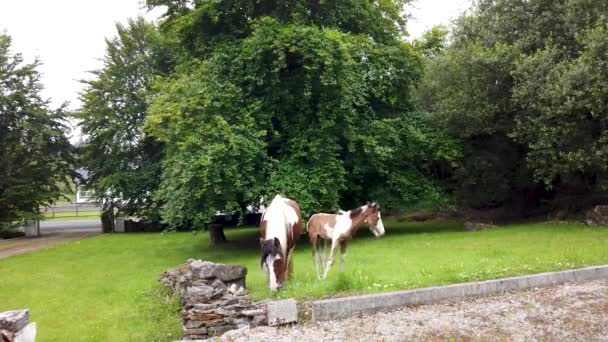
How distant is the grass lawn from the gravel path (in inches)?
34.1

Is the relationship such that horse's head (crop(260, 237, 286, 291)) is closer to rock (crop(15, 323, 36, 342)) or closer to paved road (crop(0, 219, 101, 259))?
rock (crop(15, 323, 36, 342))

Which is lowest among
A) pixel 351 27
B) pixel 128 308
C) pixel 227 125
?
pixel 128 308

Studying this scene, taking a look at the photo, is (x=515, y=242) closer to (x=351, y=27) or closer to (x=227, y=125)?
(x=227, y=125)

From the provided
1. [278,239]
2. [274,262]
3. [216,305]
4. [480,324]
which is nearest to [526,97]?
[278,239]

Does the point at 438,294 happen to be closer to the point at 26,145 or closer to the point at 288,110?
the point at 288,110

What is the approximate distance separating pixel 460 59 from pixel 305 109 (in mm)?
6066

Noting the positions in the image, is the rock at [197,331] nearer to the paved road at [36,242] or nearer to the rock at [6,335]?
the rock at [6,335]

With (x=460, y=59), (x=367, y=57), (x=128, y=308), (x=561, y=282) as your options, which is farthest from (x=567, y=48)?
(x=128, y=308)

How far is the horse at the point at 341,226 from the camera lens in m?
10.3

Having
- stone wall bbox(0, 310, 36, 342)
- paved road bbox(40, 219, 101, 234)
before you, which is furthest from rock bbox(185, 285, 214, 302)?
paved road bbox(40, 219, 101, 234)

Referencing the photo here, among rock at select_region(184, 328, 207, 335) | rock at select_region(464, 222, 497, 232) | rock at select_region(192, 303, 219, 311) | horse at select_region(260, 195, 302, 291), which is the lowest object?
rock at select_region(184, 328, 207, 335)

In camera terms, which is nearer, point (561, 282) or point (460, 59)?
point (561, 282)

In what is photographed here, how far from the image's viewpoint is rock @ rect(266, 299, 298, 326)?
790 centimetres

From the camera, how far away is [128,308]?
10.7 m
